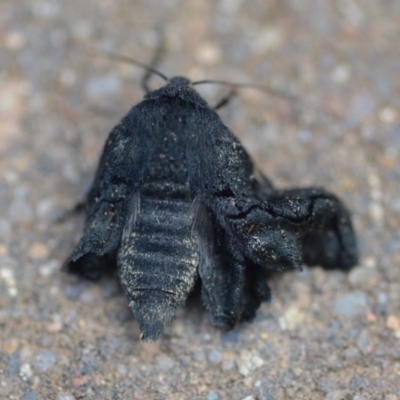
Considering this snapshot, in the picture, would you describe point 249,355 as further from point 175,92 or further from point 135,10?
point 135,10

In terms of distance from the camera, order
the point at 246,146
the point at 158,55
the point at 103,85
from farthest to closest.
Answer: the point at 158,55, the point at 103,85, the point at 246,146

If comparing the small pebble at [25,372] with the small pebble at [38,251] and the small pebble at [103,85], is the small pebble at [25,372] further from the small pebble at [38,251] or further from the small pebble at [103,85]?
the small pebble at [103,85]

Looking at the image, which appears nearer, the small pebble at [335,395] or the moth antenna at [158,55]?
the small pebble at [335,395]

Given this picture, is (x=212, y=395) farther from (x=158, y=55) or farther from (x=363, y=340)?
(x=158, y=55)

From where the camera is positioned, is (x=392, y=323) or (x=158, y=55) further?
(x=158, y=55)

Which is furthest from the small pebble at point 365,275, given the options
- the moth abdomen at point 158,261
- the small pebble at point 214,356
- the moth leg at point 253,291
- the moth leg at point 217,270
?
the moth abdomen at point 158,261

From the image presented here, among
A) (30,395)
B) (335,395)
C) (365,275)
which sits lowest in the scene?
(30,395)

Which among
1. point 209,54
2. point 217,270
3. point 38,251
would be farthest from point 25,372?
point 209,54
